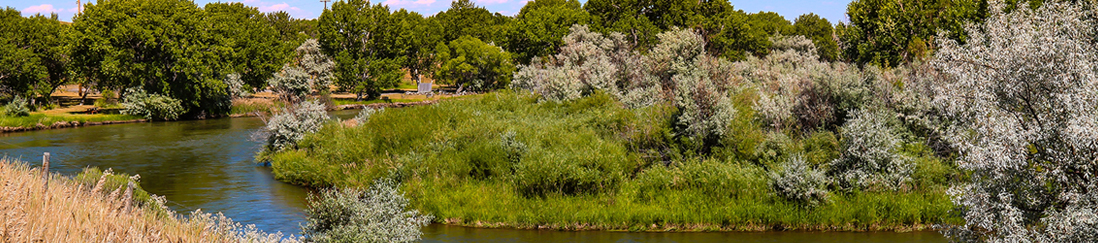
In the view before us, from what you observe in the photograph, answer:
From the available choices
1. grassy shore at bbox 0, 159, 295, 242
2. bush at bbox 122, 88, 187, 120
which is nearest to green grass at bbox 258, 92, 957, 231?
grassy shore at bbox 0, 159, 295, 242

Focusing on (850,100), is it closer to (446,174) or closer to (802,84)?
(802,84)

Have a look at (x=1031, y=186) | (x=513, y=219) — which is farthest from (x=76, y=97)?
(x=1031, y=186)

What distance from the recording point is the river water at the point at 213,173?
917 inches

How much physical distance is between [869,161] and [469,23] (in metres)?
110

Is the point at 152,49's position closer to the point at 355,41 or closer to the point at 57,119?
the point at 57,119

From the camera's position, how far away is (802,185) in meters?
24.1

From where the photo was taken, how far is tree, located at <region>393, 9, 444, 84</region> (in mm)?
95481

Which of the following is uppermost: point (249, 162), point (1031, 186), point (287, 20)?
point (287, 20)

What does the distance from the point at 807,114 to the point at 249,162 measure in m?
25.4

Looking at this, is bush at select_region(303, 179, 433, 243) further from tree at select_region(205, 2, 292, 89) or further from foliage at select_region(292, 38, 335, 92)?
foliage at select_region(292, 38, 335, 92)

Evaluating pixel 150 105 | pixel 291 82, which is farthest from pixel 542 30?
pixel 150 105

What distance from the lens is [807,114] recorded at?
31.0m

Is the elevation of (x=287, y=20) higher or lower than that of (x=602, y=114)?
higher

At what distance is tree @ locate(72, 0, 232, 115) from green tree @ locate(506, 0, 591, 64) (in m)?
32.6
